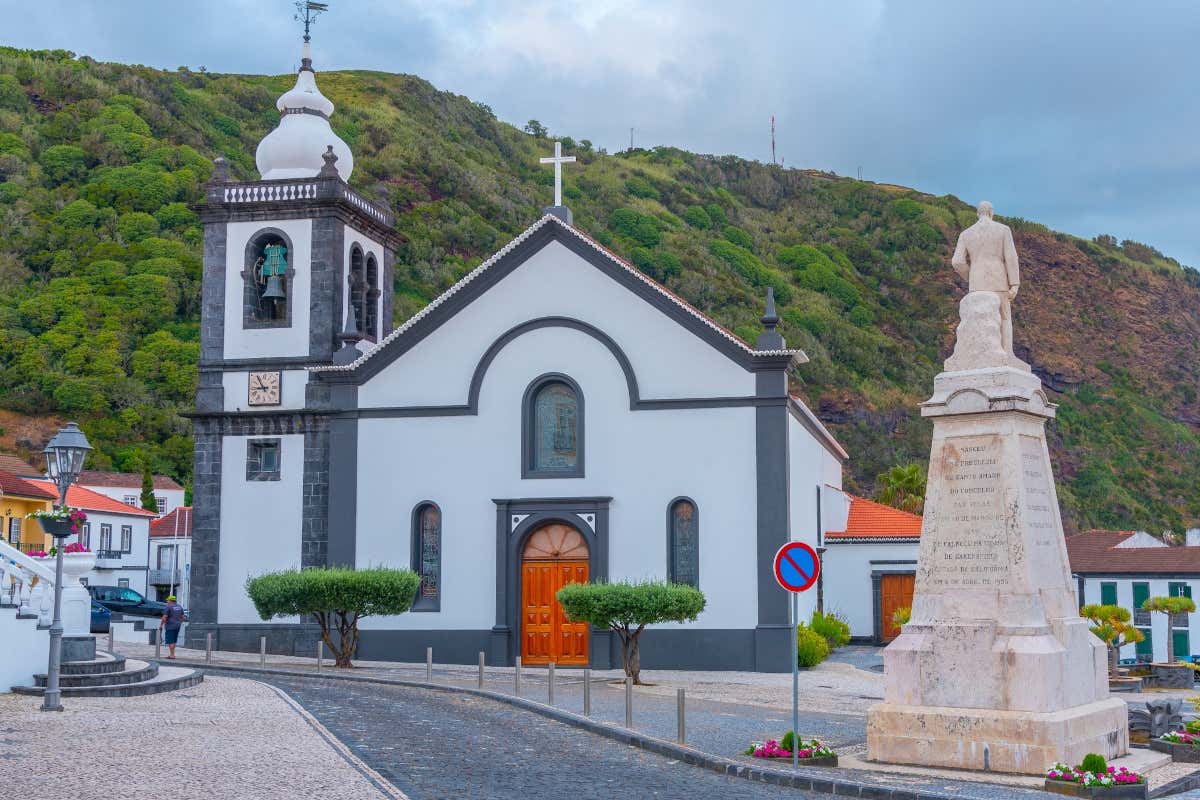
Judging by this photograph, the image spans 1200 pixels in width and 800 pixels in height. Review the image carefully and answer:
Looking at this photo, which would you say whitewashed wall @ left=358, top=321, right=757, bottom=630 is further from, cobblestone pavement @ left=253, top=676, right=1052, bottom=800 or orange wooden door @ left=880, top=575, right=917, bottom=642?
orange wooden door @ left=880, top=575, right=917, bottom=642

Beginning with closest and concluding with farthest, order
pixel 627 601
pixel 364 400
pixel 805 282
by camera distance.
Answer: pixel 627 601 → pixel 364 400 → pixel 805 282

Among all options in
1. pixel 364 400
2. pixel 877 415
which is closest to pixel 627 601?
pixel 364 400

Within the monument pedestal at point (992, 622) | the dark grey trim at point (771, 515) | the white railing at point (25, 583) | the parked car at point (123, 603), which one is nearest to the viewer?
the monument pedestal at point (992, 622)

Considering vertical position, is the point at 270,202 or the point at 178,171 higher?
the point at 178,171

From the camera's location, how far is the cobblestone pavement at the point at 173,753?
11430 mm

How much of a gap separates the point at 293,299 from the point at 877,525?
16.6 meters

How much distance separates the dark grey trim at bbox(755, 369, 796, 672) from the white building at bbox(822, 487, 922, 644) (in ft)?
31.2

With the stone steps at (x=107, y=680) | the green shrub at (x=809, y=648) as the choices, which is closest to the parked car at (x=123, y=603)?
the green shrub at (x=809, y=648)

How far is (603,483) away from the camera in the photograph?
2811 centimetres

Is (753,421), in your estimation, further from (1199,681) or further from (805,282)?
(805,282)

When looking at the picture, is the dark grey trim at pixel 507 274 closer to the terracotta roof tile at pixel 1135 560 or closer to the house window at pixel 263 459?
the house window at pixel 263 459

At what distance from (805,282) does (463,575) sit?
81.0 metres

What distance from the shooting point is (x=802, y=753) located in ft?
44.5

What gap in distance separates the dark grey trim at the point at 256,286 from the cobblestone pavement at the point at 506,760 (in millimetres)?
13761
